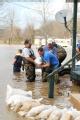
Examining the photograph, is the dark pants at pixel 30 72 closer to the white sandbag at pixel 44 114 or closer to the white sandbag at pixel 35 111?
the white sandbag at pixel 35 111

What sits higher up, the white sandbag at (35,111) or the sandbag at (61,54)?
the white sandbag at (35,111)

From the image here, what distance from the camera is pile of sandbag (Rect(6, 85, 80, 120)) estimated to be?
999 centimetres

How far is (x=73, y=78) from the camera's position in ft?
56.9

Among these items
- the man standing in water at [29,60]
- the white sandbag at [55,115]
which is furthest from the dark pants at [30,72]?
the white sandbag at [55,115]

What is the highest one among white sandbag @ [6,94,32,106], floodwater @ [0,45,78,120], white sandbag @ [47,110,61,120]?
white sandbag @ [47,110,61,120]

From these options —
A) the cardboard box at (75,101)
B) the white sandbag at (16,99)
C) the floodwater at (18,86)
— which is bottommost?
the floodwater at (18,86)

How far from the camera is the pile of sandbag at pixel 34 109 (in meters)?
9.99

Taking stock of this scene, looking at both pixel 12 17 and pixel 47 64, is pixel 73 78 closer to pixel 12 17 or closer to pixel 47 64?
pixel 47 64

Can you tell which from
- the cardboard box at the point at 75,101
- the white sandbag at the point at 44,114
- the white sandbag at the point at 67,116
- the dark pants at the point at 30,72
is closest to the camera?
the white sandbag at the point at 67,116

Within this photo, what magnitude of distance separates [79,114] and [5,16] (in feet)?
199

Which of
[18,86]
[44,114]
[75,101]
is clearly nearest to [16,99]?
[75,101]

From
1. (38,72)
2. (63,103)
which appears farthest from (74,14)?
(63,103)

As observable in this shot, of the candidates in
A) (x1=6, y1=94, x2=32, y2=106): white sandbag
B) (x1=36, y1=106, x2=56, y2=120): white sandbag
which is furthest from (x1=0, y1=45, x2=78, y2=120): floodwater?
(x1=36, y1=106, x2=56, y2=120): white sandbag

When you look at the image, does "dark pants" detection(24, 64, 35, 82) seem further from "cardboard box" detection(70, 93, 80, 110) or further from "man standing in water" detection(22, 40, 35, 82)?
"cardboard box" detection(70, 93, 80, 110)
